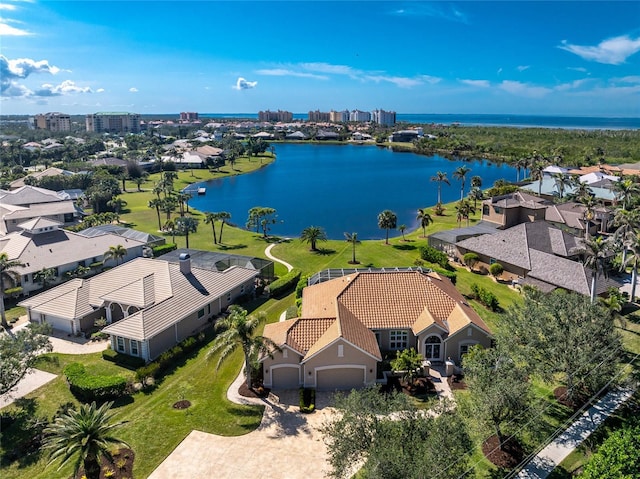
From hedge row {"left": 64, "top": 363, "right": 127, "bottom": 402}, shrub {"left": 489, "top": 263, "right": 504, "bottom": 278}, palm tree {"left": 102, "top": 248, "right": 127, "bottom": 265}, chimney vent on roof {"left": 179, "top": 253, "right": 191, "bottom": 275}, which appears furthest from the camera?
palm tree {"left": 102, "top": 248, "right": 127, "bottom": 265}

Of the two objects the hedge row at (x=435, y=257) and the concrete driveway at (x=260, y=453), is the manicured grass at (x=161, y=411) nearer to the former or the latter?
the concrete driveway at (x=260, y=453)

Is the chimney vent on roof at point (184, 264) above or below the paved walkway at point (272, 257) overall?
above

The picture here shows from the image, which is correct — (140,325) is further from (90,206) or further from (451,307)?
(90,206)

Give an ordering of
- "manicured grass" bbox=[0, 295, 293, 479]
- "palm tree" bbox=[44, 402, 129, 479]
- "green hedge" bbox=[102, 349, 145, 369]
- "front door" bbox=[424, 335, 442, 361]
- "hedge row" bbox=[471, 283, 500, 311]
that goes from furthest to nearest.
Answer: "hedge row" bbox=[471, 283, 500, 311] → "front door" bbox=[424, 335, 442, 361] → "green hedge" bbox=[102, 349, 145, 369] → "manicured grass" bbox=[0, 295, 293, 479] → "palm tree" bbox=[44, 402, 129, 479]

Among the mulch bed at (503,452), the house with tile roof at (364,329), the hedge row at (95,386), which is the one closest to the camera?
the mulch bed at (503,452)

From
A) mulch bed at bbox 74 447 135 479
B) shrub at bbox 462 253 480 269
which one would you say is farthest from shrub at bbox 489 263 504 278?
mulch bed at bbox 74 447 135 479

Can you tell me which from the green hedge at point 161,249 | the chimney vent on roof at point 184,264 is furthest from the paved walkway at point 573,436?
the green hedge at point 161,249

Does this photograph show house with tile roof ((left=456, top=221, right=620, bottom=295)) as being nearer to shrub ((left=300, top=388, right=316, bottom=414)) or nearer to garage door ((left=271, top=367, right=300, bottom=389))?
shrub ((left=300, top=388, right=316, bottom=414))
